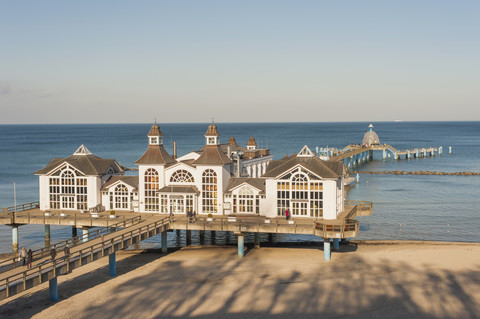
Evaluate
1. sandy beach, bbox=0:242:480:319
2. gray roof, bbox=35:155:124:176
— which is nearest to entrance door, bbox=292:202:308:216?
sandy beach, bbox=0:242:480:319

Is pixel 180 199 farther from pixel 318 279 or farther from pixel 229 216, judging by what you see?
pixel 318 279

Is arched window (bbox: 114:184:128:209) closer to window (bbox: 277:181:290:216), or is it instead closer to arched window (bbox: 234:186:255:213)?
arched window (bbox: 234:186:255:213)

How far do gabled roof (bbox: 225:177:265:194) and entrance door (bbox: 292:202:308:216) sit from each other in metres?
2.99

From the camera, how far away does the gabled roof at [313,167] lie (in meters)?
43.7

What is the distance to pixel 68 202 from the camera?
50125 millimetres

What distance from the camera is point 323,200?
43844 millimetres

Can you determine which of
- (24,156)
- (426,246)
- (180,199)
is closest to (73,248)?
(180,199)

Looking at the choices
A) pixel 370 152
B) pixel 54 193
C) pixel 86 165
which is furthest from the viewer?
pixel 370 152

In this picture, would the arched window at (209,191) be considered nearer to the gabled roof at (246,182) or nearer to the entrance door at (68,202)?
the gabled roof at (246,182)

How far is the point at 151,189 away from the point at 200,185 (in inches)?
181

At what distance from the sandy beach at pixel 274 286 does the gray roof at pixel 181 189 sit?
5.32m

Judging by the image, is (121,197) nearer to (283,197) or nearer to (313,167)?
(283,197)

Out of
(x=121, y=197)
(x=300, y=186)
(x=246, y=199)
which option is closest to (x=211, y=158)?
(x=246, y=199)

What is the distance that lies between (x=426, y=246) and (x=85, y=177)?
30.2 meters
